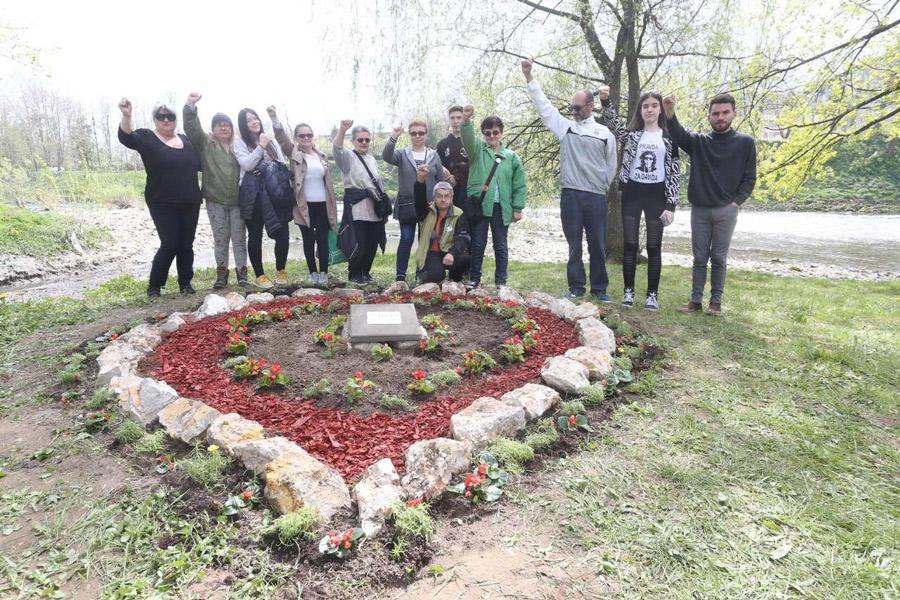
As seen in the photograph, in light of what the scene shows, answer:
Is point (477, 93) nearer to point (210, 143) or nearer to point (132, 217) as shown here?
point (210, 143)

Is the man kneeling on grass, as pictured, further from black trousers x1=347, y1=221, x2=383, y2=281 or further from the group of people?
black trousers x1=347, y1=221, x2=383, y2=281

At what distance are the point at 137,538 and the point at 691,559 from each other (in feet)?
7.40

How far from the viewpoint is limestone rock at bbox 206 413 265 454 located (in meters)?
2.65

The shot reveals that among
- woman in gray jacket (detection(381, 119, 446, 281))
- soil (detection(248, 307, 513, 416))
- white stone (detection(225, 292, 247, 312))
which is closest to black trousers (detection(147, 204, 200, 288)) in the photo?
white stone (detection(225, 292, 247, 312))

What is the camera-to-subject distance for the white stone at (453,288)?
566cm

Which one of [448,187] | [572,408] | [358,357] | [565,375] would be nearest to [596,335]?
[565,375]

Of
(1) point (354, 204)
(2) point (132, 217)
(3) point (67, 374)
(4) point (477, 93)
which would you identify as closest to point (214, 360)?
(3) point (67, 374)

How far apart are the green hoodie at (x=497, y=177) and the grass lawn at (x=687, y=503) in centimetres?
266

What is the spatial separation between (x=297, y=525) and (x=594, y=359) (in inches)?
95.5

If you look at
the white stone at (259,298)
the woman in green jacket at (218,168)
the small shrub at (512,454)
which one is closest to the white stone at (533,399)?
the small shrub at (512,454)

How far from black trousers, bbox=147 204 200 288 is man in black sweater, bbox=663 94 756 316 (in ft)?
17.3

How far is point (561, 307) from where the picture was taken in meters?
5.07

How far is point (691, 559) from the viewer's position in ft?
6.29

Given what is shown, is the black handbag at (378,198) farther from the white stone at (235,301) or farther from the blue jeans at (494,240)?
the white stone at (235,301)
